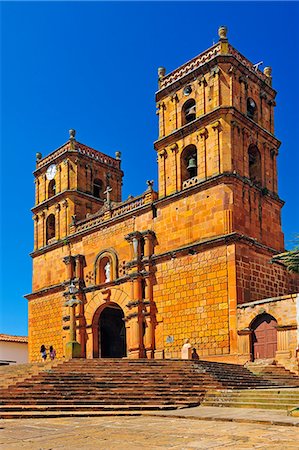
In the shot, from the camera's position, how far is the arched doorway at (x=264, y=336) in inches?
849

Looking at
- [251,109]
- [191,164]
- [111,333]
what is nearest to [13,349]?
[111,333]

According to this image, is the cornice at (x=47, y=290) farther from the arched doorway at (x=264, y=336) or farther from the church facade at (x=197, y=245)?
the arched doorway at (x=264, y=336)

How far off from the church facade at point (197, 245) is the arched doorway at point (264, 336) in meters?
0.04

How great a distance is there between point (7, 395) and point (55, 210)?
20795 mm

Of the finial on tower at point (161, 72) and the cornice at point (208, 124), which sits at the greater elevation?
the finial on tower at point (161, 72)

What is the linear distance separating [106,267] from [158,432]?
20914 mm

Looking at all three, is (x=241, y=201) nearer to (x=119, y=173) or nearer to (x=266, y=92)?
(x=266, y=92)

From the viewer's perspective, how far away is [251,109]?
90.4ft

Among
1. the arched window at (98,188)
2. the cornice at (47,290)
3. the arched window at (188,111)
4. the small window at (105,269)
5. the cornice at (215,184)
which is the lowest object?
the cornice at (47,290)

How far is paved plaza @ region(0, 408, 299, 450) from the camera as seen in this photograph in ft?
26.1

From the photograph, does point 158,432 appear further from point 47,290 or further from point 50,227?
point 50,227

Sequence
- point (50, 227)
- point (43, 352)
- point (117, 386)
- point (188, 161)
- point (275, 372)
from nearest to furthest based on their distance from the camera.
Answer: point (117, 386)
point (275, 372)
point (188, 161)
point (43, 352)
point (50, 227)

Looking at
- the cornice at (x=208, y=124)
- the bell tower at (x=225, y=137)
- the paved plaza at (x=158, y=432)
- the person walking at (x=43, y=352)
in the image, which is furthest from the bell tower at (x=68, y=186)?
the paved plaza at (x=158, y=432)

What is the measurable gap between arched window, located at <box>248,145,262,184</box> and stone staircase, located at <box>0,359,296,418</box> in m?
10.6
